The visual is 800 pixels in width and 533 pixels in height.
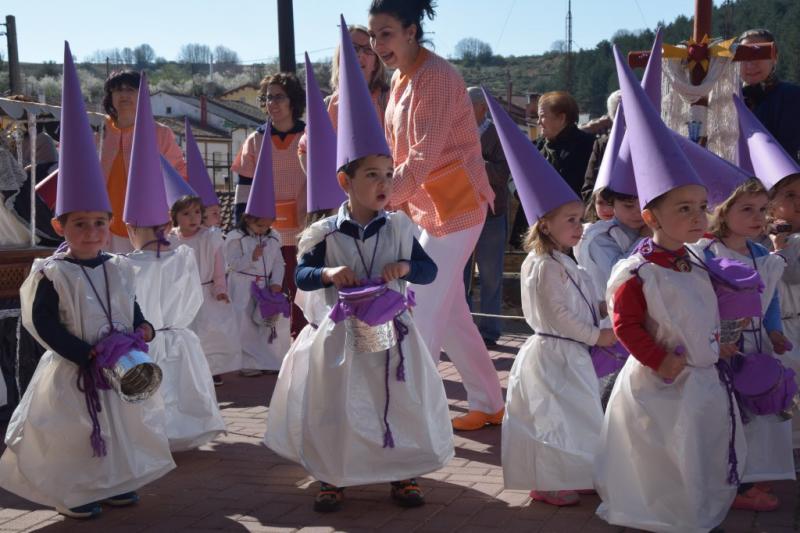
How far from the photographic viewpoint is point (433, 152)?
5246 mm

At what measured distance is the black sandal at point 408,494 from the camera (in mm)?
4480

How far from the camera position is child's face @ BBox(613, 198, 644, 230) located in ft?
16.1

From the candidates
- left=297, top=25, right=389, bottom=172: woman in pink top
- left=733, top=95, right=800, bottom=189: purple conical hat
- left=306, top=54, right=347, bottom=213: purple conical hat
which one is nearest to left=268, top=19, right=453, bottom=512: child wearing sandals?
left=306, top=54, right=347, bottom=213: purple conical hat

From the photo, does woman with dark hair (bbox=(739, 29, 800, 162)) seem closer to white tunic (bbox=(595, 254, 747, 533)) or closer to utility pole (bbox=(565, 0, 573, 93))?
white tunic (bbox=(595, 254, 747, 533))

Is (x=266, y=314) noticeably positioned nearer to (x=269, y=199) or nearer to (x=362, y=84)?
(x=269, y=199)

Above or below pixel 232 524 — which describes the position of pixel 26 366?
above

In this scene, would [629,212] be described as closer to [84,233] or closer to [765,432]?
[765,432]

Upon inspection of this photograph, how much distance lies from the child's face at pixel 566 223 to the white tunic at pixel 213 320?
3.80 metres

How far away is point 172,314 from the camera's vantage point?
228 inches

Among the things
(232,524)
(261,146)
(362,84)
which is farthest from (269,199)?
(232,524)

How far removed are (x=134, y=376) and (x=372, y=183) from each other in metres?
1.31

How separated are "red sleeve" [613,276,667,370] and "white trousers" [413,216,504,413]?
1.55m

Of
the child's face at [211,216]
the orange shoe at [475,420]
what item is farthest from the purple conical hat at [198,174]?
the orange shoe at [475,420]

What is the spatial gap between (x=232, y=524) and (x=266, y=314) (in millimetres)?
3745
